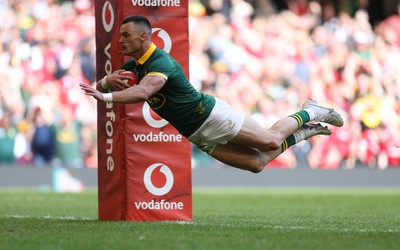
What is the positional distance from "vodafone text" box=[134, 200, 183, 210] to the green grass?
32 cm

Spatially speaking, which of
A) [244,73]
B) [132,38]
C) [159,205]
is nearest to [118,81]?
[132,38]

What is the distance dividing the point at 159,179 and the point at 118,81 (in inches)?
56.3

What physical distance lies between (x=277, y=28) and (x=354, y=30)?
2.05 metres

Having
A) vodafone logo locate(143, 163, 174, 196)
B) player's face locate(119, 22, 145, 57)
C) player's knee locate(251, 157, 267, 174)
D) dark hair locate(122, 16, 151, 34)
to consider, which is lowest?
vodafone logo locate(143, 163, 174, 196)

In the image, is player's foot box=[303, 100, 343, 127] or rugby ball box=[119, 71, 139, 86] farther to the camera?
player's foot box=[303, 100, 343, 127]

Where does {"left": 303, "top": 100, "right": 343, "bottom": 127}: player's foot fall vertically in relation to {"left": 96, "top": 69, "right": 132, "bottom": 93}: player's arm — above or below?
below

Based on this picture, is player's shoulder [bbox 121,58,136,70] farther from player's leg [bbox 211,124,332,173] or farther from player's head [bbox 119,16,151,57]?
player's leg [bbox 211,124,332,173]

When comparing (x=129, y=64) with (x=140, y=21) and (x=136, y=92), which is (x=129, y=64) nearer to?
(x=140, y=21)

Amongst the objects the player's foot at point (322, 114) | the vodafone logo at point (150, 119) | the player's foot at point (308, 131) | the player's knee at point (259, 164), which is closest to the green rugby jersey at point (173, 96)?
the vodafone logo at point (150, 119)

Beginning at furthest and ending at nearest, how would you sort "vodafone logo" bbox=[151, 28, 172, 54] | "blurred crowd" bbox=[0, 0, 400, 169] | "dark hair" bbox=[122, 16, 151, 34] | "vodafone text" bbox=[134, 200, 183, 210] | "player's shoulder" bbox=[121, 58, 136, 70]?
"blurred crowd" bbox=[0, 0, 400, 169] → "vodafone logo" bbox=[151, 28, 172, 54] → "vodafone text" bbox=[134, 200, 183, 210] → "player's shoulder" bbox=[121, 58, 136, 70] → "dark hair" bbox=[122, 16, 151, 34]

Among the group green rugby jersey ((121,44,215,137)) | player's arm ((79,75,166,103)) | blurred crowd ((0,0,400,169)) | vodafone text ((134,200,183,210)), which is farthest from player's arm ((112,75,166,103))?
blurred crowd ((0,0,400,169))

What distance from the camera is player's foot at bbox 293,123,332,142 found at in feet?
35.3

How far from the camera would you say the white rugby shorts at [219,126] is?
1002 centimetres

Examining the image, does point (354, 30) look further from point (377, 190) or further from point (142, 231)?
point (142, 231)
